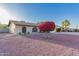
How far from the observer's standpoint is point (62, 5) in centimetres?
211

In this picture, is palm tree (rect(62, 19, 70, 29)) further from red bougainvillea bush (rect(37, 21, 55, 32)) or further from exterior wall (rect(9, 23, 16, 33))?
exterior wall (rect(9, 23, 16, 33))

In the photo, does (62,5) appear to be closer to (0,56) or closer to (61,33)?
(61,33)

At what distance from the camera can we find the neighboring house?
2.11 metres

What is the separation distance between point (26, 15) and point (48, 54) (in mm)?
410

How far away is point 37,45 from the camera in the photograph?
2.12 metres

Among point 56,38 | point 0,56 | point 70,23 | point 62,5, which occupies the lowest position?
point 0,56

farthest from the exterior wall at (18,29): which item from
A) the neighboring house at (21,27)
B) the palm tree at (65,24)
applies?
the palm tree at (65,24)

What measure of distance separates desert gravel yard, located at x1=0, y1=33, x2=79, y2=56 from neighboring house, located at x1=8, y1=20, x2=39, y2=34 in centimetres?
5

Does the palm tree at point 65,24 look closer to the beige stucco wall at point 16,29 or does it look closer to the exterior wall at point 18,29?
the beige stucco wall at point 16,29

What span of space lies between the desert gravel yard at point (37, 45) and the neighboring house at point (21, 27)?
0.05 metres

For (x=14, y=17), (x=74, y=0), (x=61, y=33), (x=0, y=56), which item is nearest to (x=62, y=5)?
(x=74, y=0)

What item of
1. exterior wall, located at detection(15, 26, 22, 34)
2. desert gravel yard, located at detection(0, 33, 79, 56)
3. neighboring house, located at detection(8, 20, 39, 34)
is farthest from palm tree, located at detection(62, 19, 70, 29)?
exterior wall, located at detection(15, 26, 22, 34)

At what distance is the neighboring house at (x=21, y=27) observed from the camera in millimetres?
2111

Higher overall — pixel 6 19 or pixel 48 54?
pixel 6 19
